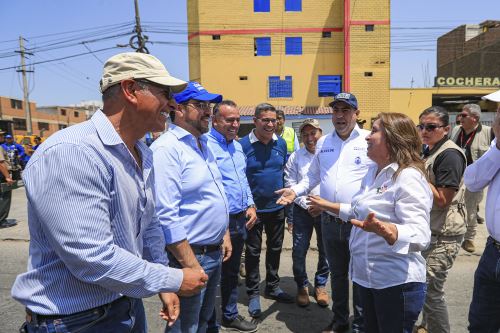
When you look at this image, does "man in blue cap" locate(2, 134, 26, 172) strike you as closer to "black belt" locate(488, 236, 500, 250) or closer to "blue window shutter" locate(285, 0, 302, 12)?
"black belt" locate(488, 236, 500, 250)

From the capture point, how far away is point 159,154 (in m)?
2.32

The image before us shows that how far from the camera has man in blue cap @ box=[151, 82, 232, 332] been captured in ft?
7.18

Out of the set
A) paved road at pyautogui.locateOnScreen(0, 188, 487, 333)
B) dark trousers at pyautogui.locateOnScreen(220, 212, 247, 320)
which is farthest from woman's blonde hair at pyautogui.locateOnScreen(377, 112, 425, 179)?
paved road at pyautogui.locateOnScreen(0, 188, 487, 333)

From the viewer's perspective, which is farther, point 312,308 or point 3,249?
point 3,249

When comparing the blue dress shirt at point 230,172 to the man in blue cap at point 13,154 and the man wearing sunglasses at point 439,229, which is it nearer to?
the man wearing sunglasses at point 439,229

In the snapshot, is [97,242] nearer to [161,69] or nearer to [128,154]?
[128,154]

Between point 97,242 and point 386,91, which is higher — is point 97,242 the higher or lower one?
the lower one

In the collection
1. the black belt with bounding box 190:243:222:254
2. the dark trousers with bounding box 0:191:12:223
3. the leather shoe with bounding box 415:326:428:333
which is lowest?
the leather shoe with bounding box 415:326:428:333

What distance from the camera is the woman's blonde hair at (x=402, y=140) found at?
2182mm

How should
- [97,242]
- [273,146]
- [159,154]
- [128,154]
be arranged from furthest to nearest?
[273,146], [159,154], [128,154], [97,242]

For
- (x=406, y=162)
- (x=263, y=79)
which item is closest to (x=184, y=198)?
(x=406, y=162)

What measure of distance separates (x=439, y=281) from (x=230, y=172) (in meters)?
2.01

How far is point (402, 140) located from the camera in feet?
7.27

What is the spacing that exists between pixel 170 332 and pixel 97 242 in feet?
4.15
